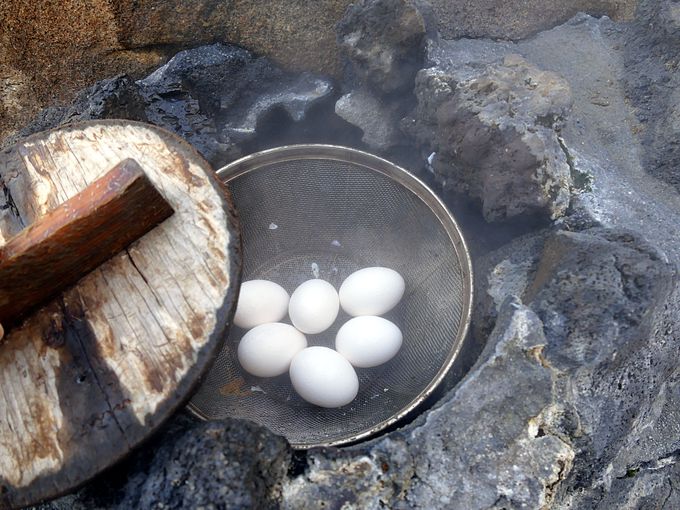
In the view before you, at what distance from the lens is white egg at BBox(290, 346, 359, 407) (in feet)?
7.91

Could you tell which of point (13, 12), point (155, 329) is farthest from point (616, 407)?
point (13, 12)

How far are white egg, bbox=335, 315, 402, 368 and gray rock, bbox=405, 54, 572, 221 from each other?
0.68 metres

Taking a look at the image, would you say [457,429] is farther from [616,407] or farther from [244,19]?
[244,19]

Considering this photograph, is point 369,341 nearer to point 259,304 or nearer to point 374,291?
point 374,291

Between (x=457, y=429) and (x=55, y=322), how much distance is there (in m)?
1.31

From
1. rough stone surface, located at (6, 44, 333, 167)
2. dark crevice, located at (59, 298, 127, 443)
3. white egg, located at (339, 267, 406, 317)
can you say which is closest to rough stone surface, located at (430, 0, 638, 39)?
rough stone surface, located at (6, 44, 333, 167)

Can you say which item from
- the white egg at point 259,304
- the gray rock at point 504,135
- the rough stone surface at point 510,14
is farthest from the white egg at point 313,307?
the rough stone surface at point 510,14

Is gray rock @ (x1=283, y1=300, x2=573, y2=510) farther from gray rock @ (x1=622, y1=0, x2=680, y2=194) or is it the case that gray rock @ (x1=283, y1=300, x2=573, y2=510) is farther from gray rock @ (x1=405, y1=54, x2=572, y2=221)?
gray rock @ (x1=622, y1=0, x2=680, y2=194)

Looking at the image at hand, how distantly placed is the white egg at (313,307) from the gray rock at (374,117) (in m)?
0.82

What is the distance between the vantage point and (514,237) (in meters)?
2.52

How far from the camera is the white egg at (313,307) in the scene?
271 centimetres

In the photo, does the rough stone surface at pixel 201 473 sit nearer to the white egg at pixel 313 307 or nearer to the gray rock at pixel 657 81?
the white egg at pixel 313 307

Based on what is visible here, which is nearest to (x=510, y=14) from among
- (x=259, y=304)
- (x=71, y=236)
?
(x=259, y=304)

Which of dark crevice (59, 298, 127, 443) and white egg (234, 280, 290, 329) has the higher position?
dark crevice (59, 298, 127, 443)
